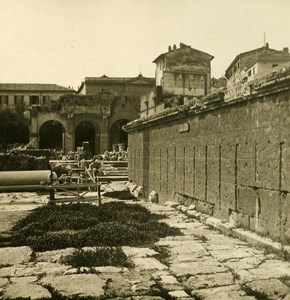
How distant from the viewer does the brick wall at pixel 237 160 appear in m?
5.82

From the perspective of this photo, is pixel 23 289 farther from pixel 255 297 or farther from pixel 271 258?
pixel 271 258

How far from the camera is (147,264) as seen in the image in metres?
5.05

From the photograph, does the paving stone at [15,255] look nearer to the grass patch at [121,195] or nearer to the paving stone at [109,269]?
the paving stone at [109,269]

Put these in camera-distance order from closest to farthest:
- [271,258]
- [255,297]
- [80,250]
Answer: [255,297], [271,258], [80,250]

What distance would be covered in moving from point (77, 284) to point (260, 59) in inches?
1647

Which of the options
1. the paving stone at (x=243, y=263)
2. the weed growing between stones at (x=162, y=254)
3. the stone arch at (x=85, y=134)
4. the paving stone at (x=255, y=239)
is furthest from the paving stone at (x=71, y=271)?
the stone arch at (x=85, y=134)

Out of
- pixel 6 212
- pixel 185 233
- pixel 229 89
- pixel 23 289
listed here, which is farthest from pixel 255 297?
pixel 6 212

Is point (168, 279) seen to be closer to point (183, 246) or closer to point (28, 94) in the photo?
point (183, 246)

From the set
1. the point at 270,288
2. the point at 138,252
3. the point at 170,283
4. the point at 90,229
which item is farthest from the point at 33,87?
the point at 270,288

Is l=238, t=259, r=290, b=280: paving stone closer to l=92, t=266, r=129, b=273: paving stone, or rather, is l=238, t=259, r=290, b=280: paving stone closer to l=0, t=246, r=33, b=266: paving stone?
l=92, t=266, r=129, b=273: paving stone

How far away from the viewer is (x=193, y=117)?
952cm

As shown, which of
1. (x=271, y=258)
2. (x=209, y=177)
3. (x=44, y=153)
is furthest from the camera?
(x=44, y=153)

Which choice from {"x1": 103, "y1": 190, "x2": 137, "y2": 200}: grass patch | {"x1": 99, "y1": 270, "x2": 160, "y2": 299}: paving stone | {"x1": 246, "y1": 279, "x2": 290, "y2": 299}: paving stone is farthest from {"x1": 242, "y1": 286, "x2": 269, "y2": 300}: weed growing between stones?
{"x1": 103, "y1": 190, "x2": 137, "y2": 200}: grass patch

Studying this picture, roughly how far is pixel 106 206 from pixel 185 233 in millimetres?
3309
